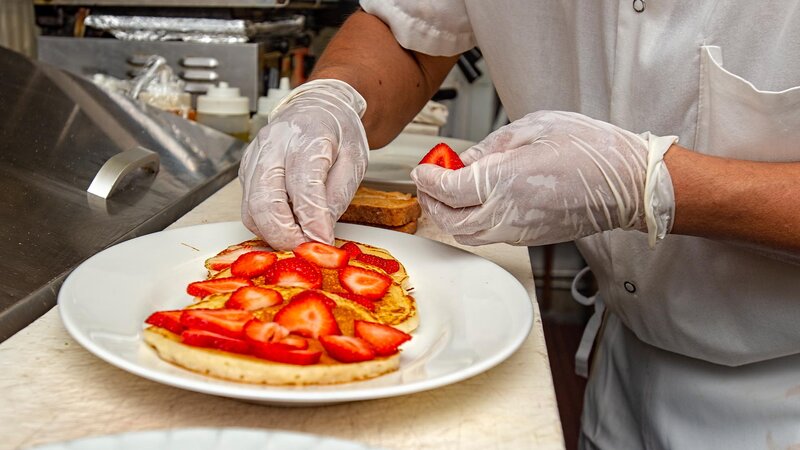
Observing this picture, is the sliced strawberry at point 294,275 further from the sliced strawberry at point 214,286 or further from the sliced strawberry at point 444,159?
the sliced strawberry at point 444,159

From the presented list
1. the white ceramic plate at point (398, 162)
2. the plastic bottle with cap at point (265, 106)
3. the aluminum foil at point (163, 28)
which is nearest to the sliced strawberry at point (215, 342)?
the white ceramic plate at point (398, 162)

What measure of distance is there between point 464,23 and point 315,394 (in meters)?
1.10

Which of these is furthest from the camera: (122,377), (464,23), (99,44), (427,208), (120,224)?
(99,44)

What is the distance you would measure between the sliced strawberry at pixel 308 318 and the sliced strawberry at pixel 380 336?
0.09 feet

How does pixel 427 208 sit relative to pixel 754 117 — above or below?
below

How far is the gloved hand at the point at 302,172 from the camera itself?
1.22 metres

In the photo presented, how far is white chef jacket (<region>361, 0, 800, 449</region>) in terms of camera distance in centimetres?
118

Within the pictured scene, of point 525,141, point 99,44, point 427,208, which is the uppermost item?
point 525,141

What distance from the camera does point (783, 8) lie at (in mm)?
1148

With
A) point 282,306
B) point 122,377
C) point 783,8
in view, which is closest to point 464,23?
point 783,8

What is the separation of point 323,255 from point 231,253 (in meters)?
0.16

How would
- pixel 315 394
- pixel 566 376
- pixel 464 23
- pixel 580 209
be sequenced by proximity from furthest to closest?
1. pixel 566 376
2. pixel 464 23
3. pixel 580 209
4. pixel 315 394

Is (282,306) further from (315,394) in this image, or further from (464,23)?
(464,23)

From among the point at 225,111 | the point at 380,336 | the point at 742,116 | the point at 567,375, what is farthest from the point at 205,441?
the point at 567,375
